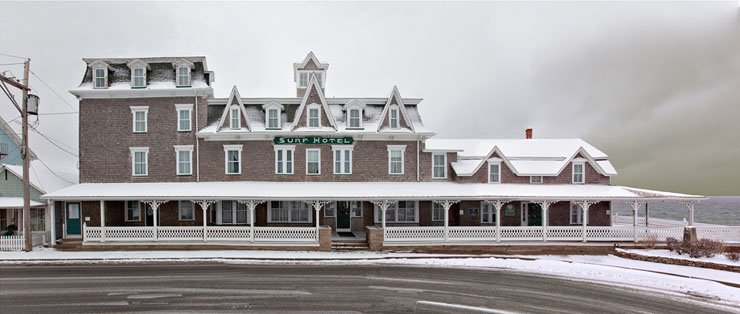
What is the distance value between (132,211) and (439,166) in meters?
20.1

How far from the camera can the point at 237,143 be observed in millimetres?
23219

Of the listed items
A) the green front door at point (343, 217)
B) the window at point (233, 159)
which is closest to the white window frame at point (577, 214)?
the green front door at point (343, 217)

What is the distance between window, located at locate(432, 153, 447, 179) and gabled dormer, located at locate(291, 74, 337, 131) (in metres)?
7.07

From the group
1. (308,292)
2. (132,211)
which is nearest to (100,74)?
(132,211)

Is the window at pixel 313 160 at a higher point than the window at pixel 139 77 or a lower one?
lower

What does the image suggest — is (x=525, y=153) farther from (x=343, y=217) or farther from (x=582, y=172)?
Answer: (x=343, y=217)

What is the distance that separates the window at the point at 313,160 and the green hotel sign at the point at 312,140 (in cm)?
57

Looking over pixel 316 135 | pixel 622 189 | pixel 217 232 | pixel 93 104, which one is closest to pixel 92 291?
pixel 217 232

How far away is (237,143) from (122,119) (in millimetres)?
7555

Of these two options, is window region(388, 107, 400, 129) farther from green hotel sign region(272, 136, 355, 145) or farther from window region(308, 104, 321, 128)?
window region(308, 104, 321, 128)

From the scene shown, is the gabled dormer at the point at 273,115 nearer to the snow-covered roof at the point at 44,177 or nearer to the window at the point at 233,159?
the window at the point at 233,159

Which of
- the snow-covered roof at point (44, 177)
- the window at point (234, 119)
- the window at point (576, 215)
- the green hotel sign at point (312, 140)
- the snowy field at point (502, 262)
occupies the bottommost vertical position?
the snowy field at point (502, 262)

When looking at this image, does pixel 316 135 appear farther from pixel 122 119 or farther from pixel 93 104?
pixel 93 104

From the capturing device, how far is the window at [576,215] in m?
23.9
